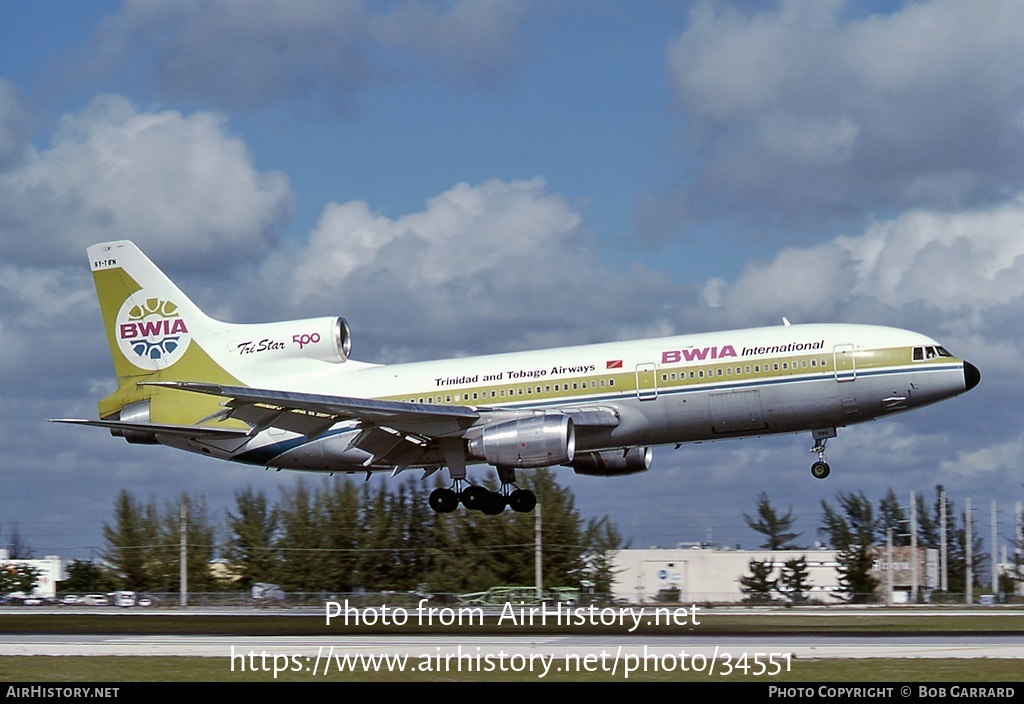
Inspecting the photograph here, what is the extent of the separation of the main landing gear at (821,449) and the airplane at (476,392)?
0.04m

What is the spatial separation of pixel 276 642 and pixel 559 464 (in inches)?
418

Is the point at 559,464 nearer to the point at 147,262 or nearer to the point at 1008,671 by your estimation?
the point at 1008,671

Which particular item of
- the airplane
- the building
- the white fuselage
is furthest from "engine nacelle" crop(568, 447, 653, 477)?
the building

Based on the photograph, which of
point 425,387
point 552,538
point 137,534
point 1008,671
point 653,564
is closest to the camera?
point 1008,671

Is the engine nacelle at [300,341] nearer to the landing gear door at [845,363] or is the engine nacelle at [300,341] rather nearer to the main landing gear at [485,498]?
the main landing gear at [485,498]

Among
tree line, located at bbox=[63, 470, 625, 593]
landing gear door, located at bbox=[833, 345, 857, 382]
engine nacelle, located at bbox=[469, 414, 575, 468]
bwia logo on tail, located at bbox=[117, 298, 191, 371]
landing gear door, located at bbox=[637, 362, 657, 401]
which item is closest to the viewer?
landing gear door, located at bbox=[833, 345, 857, 382]

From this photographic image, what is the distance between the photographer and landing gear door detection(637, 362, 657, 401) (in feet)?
143

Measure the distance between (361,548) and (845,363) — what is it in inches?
2185

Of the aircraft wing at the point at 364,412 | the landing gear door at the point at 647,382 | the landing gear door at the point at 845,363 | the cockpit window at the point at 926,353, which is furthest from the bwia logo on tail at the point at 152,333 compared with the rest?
the cockpit window at the point at 926,353

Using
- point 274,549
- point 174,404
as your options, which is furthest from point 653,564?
point 174,404

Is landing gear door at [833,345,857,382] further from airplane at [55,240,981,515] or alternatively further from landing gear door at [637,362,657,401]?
landing gear door at [637,362,657,401]

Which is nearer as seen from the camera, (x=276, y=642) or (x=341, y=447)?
(x=276, y=642)

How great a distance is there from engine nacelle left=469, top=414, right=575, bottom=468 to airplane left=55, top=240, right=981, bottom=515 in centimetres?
5

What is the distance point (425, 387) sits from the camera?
47594mm
